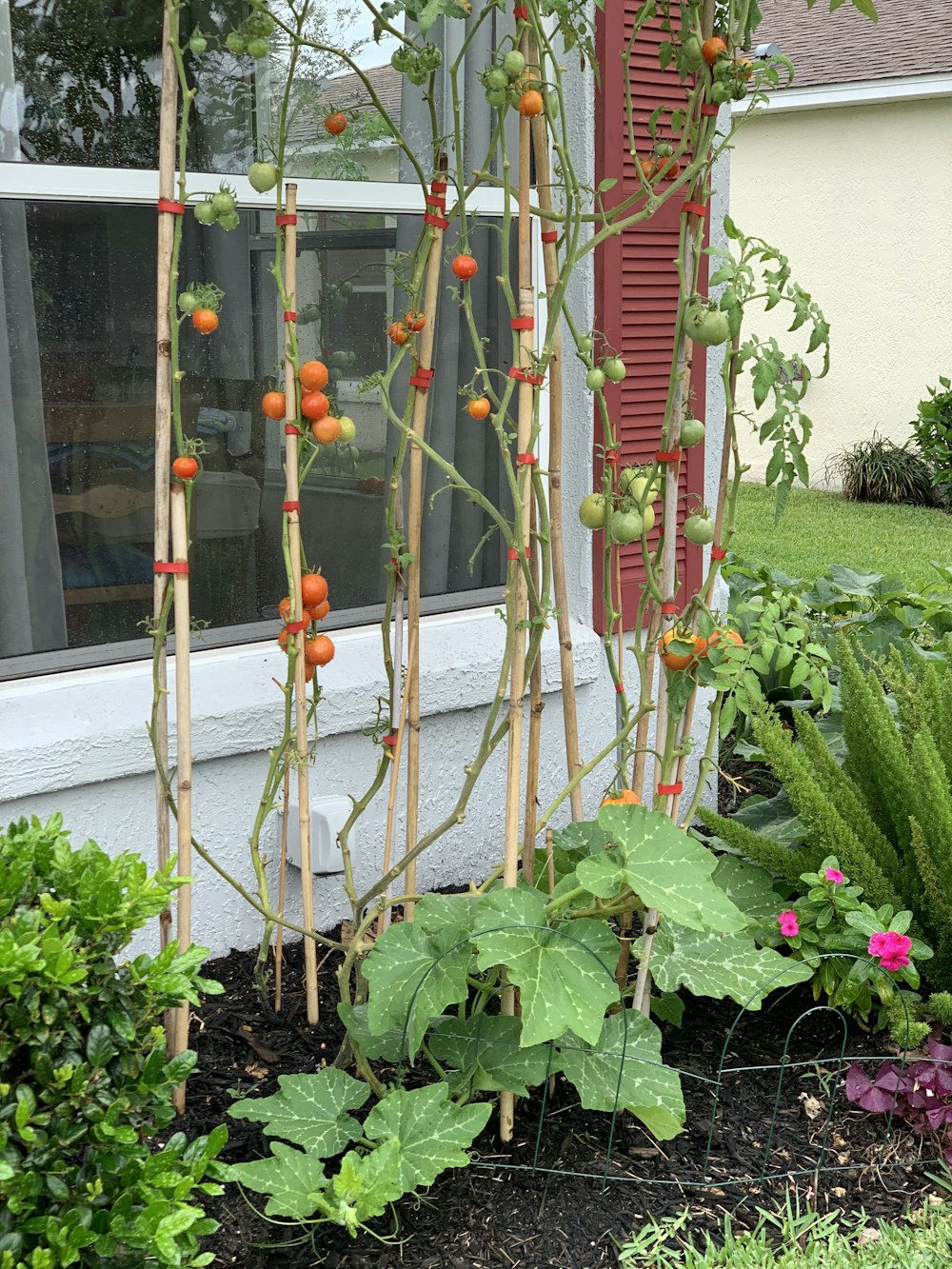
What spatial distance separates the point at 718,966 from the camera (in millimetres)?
2180

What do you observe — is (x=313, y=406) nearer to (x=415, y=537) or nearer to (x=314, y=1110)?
(x=415, y=537)

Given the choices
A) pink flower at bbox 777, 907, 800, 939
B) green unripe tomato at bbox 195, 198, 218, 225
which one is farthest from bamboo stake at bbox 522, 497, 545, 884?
green unripe tomato at bbox 195, 198, 218, 225

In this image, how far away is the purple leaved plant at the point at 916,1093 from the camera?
2172 millimetres

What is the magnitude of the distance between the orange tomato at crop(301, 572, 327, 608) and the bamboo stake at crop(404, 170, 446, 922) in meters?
0.16

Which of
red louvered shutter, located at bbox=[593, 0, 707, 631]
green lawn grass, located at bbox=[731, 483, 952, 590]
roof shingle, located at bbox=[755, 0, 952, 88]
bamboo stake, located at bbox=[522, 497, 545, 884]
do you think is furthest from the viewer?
roof shingle, located at bbox=[755, 0, 952, 88]

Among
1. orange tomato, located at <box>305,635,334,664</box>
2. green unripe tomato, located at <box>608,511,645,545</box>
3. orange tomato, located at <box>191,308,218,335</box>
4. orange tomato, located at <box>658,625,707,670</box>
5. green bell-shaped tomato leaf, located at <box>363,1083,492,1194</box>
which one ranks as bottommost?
green bell-shaped tomato leaf, located at <box>363,1083,492,1194</box>

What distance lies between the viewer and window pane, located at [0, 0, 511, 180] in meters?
2.29

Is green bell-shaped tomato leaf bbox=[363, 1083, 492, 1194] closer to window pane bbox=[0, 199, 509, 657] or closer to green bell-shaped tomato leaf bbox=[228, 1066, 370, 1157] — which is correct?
green bell-shaped tomato leaf bbox=[228, 1066, 370, 1157]

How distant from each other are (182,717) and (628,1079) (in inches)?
36.2

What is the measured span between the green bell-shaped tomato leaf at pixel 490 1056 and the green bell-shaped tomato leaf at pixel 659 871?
0.32 metres

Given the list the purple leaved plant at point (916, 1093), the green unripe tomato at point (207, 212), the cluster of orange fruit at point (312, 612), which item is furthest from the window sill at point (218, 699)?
the purple leaved plant at point (916, 1093)

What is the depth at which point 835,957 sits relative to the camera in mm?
2377

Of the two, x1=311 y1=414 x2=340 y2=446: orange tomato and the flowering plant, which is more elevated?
x1=311 y1=414 x2=340 y2=446: orange tomato

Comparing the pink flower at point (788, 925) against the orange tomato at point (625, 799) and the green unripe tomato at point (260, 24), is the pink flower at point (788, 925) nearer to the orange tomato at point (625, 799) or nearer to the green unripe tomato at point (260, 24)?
the orange tomato at point (625, 799)
